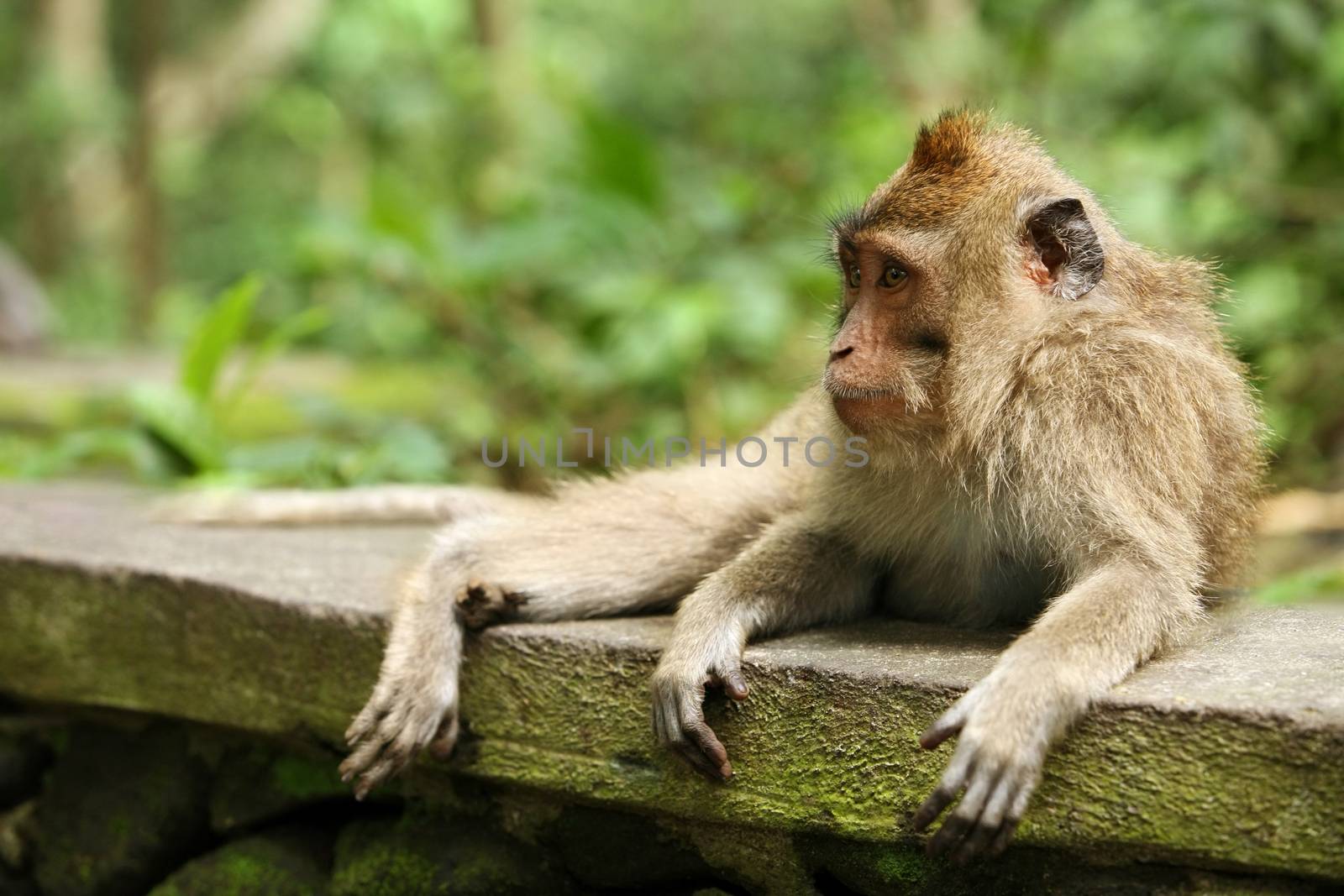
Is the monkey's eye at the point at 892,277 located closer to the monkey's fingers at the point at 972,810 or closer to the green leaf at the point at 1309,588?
the monkey's fingers at the point at 972,810

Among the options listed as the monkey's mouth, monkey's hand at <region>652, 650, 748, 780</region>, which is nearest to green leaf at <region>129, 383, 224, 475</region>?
monkey's hand at <region>652, 650, 748, 780</region>

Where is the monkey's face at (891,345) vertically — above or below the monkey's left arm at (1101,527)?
above

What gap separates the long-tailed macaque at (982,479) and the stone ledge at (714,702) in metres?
0.09

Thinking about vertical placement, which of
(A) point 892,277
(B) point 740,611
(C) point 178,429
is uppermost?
(A) point 892,277

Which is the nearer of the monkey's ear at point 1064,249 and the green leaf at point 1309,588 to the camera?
the monkey's ear at point 1064,249

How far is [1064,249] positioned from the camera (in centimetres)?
250

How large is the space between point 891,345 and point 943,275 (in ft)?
0.54

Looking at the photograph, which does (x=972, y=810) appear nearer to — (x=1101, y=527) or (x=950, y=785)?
(x=950, y=785)

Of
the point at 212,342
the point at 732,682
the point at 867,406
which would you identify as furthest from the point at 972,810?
the point at 212,342

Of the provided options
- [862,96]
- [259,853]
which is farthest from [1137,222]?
[259,853]

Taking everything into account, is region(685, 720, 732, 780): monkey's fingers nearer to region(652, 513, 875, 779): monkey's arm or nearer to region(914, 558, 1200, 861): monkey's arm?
region(652, 513, 875, 779): monkey's arm

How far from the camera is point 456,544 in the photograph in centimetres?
298

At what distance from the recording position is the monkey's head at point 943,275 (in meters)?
2.42

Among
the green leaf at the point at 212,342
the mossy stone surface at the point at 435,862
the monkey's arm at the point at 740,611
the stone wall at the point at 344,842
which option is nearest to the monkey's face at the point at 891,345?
the monkey's arm at the point at 740,611
